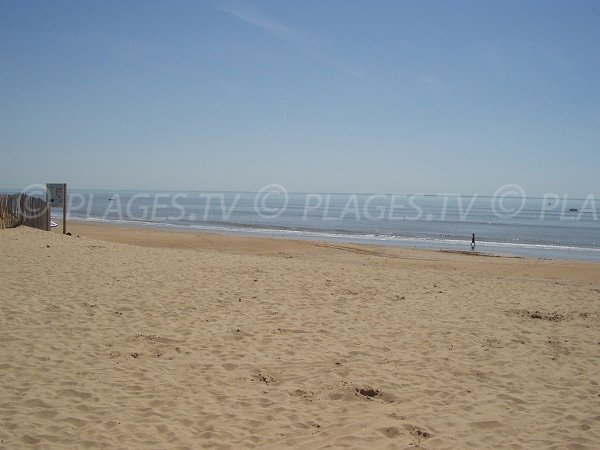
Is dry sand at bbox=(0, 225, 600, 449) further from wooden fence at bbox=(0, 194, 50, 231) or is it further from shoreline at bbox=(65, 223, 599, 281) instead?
shoreline at bbox=(65, 223, 599, 281)

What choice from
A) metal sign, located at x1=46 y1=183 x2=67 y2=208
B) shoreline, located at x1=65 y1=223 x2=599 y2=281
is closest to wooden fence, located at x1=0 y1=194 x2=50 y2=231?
metal sign, located at x1=46 y1=183 x2=67 y2=208

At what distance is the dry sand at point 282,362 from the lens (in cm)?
400

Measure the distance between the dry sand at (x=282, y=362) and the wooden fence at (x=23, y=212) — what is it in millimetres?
6925

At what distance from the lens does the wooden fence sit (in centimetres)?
1658

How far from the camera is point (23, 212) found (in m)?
17.4

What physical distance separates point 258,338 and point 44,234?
42.6ft

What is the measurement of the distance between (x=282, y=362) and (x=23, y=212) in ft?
51.3

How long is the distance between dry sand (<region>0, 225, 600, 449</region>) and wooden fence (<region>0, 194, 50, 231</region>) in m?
6.92

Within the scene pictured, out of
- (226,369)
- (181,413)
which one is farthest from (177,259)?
(181,413)

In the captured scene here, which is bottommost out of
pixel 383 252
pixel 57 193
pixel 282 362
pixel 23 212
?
pixel 282 362

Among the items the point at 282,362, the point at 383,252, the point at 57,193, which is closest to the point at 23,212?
the point at 57,193

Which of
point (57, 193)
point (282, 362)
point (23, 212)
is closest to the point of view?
point (282, 362)

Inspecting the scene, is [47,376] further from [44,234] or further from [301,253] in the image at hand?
[301,253]

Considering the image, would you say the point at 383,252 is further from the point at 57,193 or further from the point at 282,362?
the point at 282,362
